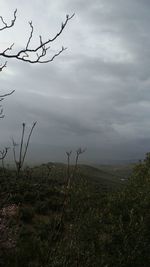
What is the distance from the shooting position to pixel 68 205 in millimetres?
18031

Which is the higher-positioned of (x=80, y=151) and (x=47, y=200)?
(x=80, y=151)

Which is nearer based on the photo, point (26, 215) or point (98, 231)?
point (98, 231)

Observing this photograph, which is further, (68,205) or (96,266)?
(68,205)

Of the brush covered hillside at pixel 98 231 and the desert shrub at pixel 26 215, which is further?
the desert shrub at pixel 26 215

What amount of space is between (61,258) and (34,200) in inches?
1123

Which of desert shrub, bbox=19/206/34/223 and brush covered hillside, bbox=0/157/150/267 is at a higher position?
brush covered hillside, bbox=0/157/150/267

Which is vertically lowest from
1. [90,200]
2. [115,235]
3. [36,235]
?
[36,235]

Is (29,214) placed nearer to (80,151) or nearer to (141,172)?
(141,172)

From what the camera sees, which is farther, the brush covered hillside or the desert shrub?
the desert shrub

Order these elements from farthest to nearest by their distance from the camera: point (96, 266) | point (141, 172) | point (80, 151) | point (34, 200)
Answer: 1. point (34, 200)
2. point (141, 172)
3. point (80, 151)
4. point (96, 266)

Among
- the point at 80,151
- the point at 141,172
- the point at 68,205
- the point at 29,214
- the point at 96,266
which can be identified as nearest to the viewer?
the point at 96,266

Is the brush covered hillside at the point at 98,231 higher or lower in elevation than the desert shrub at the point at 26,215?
higher

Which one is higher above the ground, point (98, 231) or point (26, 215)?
point (98, 231)

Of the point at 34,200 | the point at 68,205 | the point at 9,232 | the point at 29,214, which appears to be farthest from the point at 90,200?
the point at 34,200
